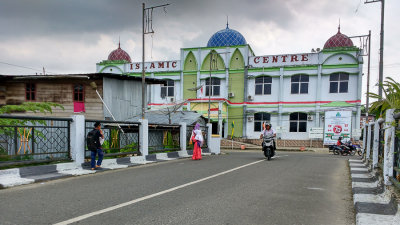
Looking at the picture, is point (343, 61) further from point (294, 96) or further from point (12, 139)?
point (12, 139)

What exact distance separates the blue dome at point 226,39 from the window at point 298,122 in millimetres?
10725

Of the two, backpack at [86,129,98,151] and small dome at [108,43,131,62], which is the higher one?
small dome at [108,43,131,62]

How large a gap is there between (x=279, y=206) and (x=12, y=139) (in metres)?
7.27

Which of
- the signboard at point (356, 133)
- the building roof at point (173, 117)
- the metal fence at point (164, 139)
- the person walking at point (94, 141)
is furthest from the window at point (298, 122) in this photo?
the person walking at point (94, 141)

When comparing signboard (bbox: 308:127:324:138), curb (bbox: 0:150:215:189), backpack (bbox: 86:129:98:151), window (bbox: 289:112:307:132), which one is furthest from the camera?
window (bbox: 289:112:307:132)

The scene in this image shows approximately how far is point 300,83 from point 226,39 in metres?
10.2

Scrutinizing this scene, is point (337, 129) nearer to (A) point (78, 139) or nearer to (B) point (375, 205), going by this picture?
(B) point (375, 205)

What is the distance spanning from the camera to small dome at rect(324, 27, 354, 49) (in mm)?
30516

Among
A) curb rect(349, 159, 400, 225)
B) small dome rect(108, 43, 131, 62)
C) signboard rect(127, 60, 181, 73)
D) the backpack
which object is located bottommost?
curb rect(349, 159, 400, 225)

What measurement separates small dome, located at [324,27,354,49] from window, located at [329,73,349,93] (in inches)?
135

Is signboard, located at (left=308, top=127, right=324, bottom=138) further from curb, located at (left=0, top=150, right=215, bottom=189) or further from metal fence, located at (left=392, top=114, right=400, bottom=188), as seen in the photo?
metal fence, located at (left=392, top=114, right=400, bottom=188)

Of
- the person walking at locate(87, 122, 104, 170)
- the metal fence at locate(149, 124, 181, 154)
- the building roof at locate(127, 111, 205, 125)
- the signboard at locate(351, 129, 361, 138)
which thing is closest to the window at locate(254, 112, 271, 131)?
the signboard at locate(351, 129, 361, 138)

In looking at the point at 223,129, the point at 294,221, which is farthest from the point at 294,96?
the point at 294,221

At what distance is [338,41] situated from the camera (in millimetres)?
30797
